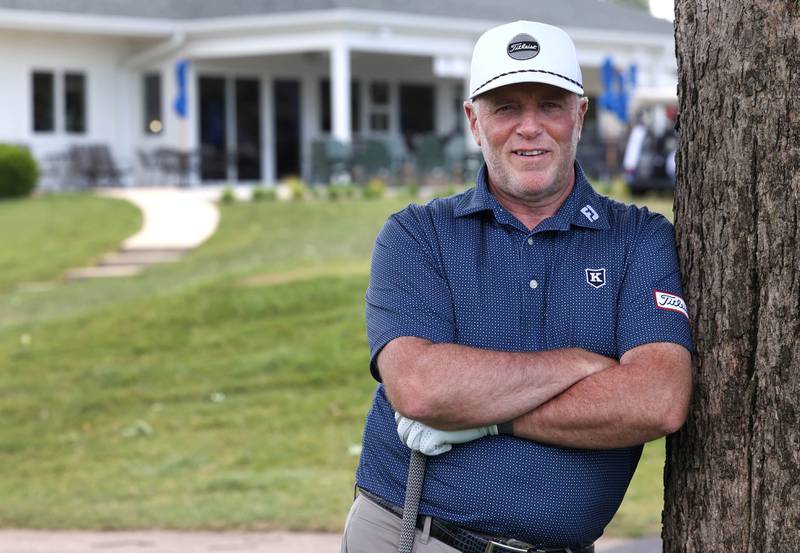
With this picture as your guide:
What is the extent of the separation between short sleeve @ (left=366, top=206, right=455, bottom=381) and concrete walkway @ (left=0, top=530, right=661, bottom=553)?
11.1 feet

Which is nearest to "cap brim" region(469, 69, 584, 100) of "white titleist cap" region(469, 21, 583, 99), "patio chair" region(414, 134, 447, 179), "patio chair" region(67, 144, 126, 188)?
"white titleist cap" region(469, 21, 583, 99)

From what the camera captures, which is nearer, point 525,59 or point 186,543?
point 525,59

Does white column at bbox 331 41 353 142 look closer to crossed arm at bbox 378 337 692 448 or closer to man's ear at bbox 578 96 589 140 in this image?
man's ear at bbox 578 96 589 140

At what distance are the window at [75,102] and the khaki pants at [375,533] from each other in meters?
25.4

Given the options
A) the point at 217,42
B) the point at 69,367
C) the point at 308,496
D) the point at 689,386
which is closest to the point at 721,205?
the point at 689,386

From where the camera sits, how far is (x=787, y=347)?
2.92 metres

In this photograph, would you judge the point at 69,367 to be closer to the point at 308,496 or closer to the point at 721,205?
the point at 308,496

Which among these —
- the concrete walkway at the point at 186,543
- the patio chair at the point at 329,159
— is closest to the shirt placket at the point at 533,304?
the concrete walkway at the point at 186,543

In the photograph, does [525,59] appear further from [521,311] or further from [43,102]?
[43,102]

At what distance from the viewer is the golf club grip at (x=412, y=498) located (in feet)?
9.98

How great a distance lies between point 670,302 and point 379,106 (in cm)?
2735

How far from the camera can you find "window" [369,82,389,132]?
29984 millimetres

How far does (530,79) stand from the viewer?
307 cm

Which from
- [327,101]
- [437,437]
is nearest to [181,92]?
[327,101]
